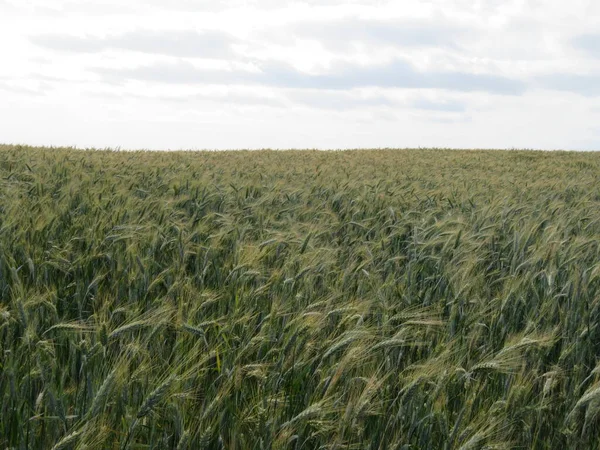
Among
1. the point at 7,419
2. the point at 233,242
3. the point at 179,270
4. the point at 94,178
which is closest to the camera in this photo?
the point at 7,419

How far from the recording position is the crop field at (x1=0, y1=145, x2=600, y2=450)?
1954mm

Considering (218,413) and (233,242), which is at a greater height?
(233,242)

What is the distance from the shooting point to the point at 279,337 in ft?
8.14

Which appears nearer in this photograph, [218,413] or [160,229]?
[218,413]

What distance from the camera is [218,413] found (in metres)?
1.97

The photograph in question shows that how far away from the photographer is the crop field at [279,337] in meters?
1.95

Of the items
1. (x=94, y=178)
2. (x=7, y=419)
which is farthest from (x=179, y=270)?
(x=94, y=178)

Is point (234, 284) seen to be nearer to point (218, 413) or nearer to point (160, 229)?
point (160, 229)

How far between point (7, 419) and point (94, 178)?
5.60 m

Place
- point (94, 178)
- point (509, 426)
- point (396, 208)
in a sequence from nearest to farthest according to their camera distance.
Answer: point (509, 426), point (396, 208), point (94, 178)

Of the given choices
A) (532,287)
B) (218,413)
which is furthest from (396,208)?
(218,413)

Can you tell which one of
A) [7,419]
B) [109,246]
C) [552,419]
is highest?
[109,246]

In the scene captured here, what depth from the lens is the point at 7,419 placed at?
1.88m

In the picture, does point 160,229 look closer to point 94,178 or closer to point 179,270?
point 179,270
